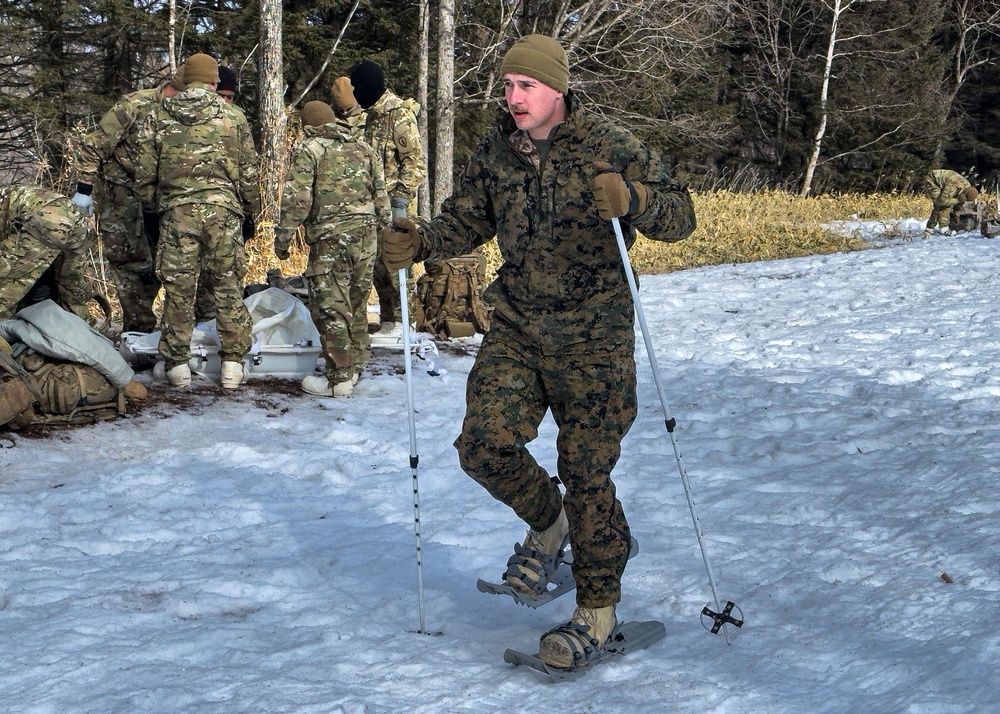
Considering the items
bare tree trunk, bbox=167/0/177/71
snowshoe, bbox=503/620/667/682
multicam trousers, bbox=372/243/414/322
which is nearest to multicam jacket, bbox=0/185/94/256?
multicam trousers, bbox=372/243/414/322

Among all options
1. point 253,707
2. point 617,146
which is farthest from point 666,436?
point 253,707

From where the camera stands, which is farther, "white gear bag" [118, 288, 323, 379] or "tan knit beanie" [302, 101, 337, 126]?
"white gear bag" [118, 288, 323, 379]

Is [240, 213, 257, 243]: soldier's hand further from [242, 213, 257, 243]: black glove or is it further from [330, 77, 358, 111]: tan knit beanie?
[330, 77, 358, 111]: tan knit beanie

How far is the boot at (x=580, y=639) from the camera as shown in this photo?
362 cm

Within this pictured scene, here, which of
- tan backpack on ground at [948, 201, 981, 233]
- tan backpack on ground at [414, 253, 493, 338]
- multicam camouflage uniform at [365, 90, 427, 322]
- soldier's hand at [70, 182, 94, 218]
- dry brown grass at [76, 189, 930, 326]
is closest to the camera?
soldier's hand at [70, 182, 94, 218]

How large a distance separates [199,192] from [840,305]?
6.95m

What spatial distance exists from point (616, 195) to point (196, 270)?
190 inches

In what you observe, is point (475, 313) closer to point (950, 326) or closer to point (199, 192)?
point (199, 192)

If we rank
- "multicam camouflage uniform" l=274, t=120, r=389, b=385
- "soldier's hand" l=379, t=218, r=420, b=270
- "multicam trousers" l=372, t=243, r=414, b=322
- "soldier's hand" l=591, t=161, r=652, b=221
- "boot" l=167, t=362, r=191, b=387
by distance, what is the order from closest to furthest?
"soldier's hand" l=591, t=161, r=652, b=221
"soldier's hand" l=379, t=218, r=420, b=270
"multicam camouflage uniform" l=274, t=120, r=389, b=385
"boot" l=167, t=362, r=191, b=387
"multicam trousers" l=372, t=243, r=414, b=322

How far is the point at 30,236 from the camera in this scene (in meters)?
6.64

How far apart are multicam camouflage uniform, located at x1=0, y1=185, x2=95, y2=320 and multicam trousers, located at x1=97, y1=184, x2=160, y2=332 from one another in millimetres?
1254

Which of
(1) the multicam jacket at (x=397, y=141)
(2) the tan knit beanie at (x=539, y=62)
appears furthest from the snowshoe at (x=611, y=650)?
(1) the multicam jacket at (x=397, y=141)

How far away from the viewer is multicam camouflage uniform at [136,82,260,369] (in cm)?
744

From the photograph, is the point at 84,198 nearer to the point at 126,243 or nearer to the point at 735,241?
the point at 126,243
